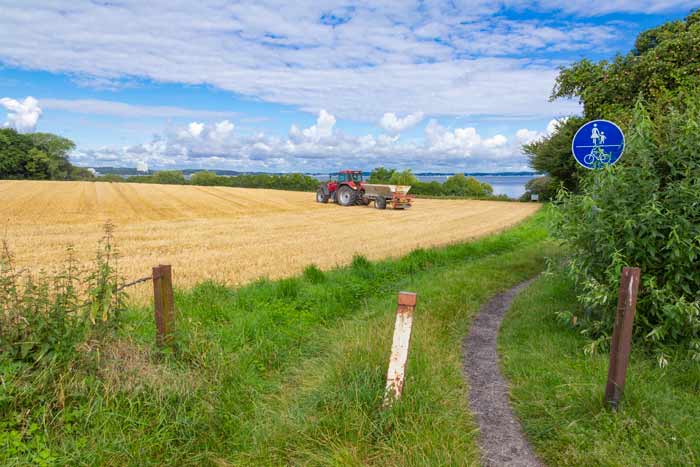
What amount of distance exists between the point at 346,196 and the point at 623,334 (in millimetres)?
29836

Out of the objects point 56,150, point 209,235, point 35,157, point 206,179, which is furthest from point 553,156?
point 56,150

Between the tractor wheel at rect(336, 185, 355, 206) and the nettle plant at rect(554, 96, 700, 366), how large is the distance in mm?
26923

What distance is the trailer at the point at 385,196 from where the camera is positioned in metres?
31.8

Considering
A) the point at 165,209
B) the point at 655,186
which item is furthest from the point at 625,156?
the point at 165,209

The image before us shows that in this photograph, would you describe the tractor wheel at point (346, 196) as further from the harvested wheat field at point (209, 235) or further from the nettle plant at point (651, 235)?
the nettle plant at point (651, 235)

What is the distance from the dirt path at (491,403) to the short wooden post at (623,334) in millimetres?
869

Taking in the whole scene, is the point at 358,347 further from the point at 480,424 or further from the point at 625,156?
the point at 625,156

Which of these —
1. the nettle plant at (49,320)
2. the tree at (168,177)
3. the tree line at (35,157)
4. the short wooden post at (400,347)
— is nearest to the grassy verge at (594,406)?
the short wooden post at (400,347)

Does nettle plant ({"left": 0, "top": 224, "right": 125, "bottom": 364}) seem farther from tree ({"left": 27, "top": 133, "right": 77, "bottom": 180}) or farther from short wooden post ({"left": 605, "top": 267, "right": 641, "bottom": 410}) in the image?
tree ({"left": 27, "top": 133, "right": 77, "bottom": 180})

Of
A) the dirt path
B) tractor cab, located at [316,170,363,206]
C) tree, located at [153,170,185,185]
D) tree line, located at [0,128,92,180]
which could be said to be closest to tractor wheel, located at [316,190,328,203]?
tractor cab, located at [316,170,363,206]

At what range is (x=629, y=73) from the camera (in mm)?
10156

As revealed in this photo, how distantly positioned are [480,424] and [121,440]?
10.0 ft

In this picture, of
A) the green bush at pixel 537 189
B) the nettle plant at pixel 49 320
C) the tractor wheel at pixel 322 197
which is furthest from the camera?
the green bush at pixel 537 189

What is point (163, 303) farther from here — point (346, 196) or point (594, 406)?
point (346, 196)
